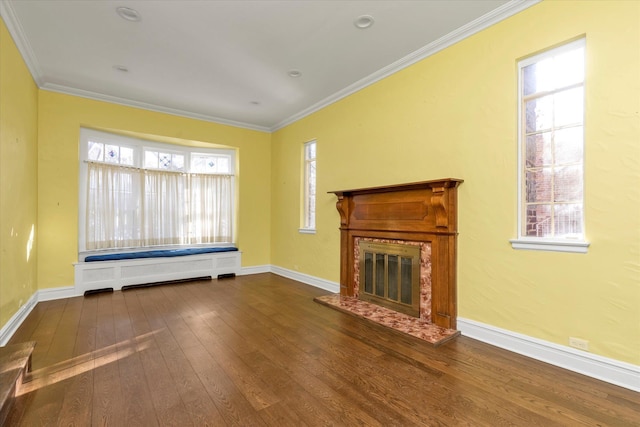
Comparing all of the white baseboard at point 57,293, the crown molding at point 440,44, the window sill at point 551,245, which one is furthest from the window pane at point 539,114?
the white baseboard at point 57,293

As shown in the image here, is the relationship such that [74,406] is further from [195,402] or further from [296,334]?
[296,334]

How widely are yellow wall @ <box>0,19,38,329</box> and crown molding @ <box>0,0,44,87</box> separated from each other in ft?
0.23

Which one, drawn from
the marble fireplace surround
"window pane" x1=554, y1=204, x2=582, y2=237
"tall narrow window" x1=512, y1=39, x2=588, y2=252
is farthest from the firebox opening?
"window pane" x1=554, y1=204, x2=582, y2=237

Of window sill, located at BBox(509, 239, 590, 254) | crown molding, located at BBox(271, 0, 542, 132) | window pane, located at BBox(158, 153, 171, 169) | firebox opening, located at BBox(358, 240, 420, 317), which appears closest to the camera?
window sill, located at BBox(509, 239, 590, 254)

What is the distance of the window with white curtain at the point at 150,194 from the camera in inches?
194

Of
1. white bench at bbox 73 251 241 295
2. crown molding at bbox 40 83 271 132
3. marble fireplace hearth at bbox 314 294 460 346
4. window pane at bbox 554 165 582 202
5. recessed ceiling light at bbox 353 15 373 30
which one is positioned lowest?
marble fireplace hearth at bbox 314 294 460 346

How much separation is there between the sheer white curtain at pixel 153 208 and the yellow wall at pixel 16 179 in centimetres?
86

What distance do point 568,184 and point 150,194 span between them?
6.03 meters

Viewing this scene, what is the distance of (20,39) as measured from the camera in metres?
3.20

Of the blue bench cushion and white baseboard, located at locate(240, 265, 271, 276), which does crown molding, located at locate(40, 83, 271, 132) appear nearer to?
the blue bench cushion

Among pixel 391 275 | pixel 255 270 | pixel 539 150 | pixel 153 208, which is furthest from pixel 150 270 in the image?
pixel 539 150

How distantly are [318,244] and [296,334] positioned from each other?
222cm

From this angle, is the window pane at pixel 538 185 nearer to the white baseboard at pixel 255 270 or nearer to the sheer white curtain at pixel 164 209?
the white baseboard at pixel 255 270

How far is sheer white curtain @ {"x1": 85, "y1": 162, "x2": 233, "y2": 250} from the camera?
498cm
